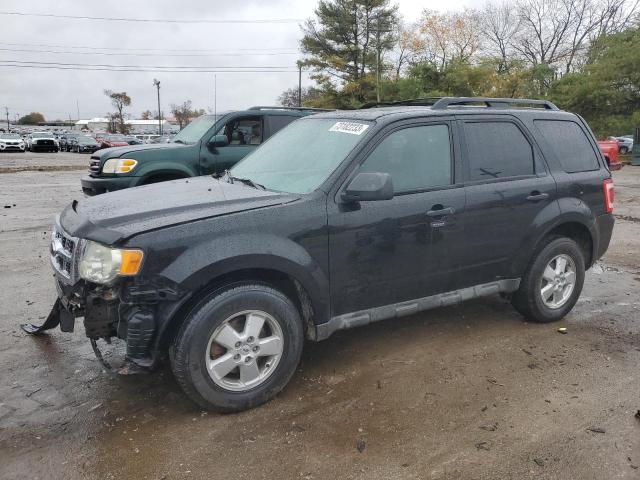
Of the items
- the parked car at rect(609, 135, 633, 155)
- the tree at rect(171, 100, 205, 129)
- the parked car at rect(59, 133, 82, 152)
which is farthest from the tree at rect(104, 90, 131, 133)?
the parked car at rect(609, 135, 633, 155)

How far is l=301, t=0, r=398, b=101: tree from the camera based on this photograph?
1839 inches

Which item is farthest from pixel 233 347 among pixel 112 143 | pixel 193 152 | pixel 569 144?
pixel 112 143

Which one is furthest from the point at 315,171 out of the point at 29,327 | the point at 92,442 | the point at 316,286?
the point at 29,327

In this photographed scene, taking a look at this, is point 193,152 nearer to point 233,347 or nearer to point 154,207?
point 154,207

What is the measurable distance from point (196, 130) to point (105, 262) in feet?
21.1

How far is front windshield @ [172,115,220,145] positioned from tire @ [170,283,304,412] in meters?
A: 5.85


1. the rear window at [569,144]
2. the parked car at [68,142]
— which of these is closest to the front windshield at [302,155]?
the rear window at [569,144]

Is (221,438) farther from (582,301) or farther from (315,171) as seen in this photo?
(582,301)

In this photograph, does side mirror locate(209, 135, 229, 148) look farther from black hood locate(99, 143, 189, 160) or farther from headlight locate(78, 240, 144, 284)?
headlight locate(78, 240, 144, 284)

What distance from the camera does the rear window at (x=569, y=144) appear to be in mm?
4731

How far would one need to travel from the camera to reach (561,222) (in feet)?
15.1

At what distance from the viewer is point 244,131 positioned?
8828 mm

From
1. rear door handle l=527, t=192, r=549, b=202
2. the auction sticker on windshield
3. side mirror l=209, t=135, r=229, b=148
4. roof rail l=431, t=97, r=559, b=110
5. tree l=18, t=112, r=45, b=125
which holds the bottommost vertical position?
rear door handle l=527, t=192, r=549, b=202

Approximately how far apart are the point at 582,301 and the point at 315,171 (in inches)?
129
